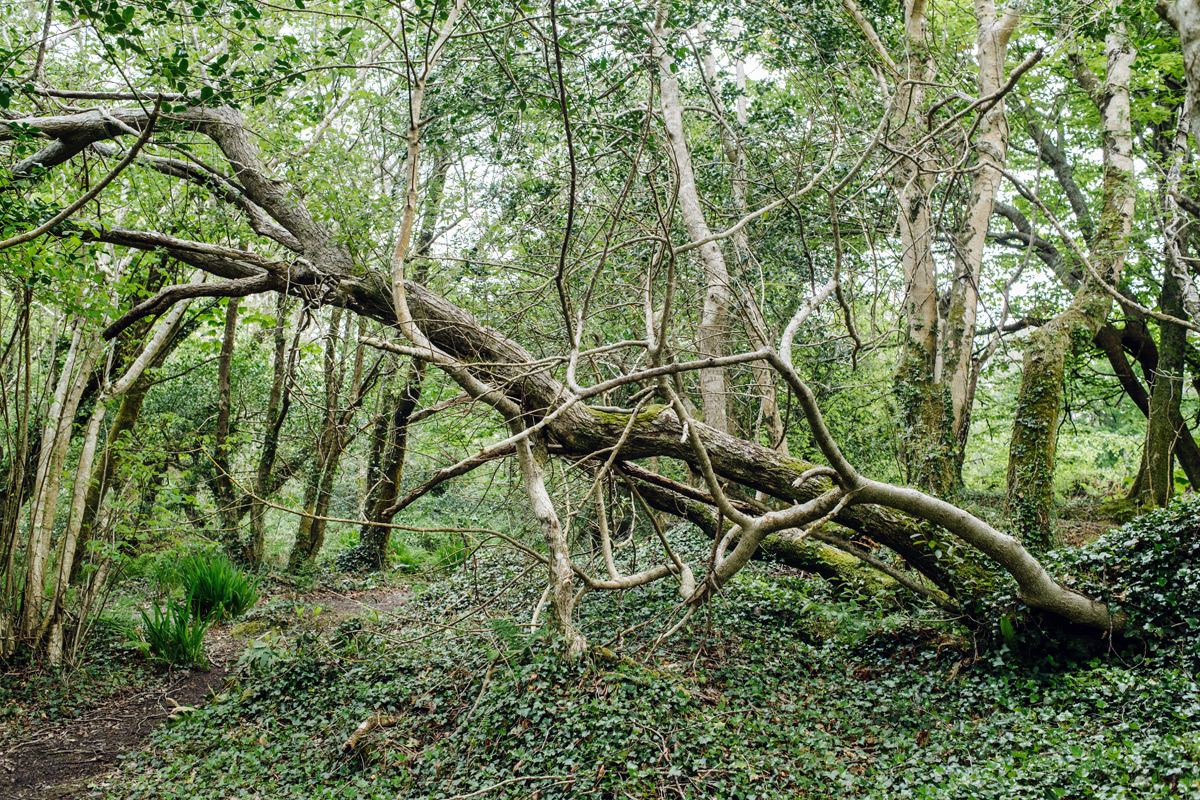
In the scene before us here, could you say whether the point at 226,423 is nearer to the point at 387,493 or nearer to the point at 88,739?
the point at 387,493

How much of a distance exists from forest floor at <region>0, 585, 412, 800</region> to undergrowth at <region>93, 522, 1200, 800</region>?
32 centimetres

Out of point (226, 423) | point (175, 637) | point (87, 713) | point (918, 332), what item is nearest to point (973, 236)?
point (918, 332)

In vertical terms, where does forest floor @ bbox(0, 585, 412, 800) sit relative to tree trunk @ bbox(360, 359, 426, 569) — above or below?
below

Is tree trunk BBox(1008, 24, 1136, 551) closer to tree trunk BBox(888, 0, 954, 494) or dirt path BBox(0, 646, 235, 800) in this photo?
tree trunk BBox(888, 0, 954, 494)

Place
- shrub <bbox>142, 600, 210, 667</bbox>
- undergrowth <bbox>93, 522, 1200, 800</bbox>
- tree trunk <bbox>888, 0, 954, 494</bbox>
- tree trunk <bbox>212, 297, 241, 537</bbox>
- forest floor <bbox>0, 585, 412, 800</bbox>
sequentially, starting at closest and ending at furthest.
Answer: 1. undergrowth <bbox>93, 522, 1200, 800</bbox>
2. forest floor <bbox>0, 585, 412, 800</bbox>
3. shrub <bbox>142, 600, 210, 667</bbox>
4. tree trunk <bbox>888, 0, 954, 494</bbox>
5. tree trunk <bbox>212, 297, 241, 537</bbox>

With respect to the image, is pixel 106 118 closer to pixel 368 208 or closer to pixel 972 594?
pixel 368 208

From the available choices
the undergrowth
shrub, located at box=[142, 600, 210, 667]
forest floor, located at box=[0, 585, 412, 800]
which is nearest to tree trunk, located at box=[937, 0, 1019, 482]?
the undergrowth

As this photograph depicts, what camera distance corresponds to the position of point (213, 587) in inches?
271

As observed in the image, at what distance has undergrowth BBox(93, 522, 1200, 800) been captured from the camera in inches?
133

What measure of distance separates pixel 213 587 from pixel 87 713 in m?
1.69

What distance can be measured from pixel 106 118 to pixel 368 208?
187 centimetres

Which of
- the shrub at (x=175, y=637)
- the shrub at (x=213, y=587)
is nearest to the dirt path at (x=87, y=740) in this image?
the shrub at (x=175, y=637)

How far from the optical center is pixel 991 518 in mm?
7223

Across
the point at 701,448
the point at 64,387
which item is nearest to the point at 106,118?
the point at 64,387
